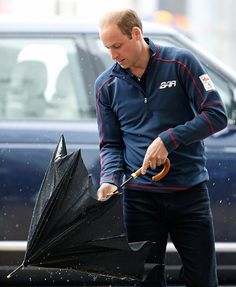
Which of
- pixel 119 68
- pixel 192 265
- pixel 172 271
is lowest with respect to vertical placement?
pixel 172 271

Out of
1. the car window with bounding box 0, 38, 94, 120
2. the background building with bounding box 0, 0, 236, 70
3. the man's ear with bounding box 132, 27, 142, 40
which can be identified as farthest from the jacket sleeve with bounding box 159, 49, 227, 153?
the background building with bounding box 0, 0, 236, 70

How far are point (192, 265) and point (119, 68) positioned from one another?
3.05 feet

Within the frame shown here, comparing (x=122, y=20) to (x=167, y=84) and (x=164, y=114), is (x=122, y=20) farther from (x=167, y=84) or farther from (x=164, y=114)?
(x=164, y=114)

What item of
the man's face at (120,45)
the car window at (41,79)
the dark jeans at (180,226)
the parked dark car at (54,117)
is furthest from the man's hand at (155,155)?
the car window at (41,79)

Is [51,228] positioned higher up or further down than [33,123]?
higher up

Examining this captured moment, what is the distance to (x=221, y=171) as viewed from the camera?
5.26 metres

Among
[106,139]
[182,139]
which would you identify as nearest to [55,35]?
[106,139]

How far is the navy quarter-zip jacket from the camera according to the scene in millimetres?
4000

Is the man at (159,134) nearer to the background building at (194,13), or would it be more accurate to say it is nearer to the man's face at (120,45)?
the man's face at (120,45)

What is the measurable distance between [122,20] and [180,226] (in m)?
0.95

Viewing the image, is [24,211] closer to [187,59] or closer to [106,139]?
[106,139]

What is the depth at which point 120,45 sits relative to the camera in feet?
13.0

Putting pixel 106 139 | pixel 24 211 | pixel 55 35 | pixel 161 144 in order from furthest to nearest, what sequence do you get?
pixel 55 35 < pixel 24 211 < pixel 106 139 < pixel 161 144

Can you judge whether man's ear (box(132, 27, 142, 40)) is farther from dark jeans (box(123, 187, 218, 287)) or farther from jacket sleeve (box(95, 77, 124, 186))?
dark jeans (box(123, 187, 218, 287))
